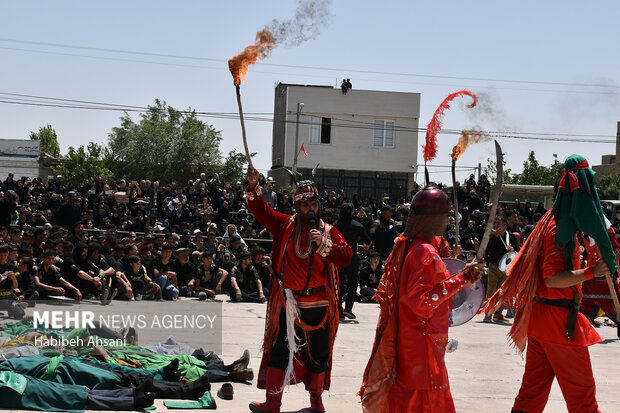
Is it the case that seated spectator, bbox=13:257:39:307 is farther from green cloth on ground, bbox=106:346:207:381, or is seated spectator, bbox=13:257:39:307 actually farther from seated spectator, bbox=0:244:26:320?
green cloth on ground, bbox=106:346:207:381

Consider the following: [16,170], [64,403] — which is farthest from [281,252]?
[16,170]

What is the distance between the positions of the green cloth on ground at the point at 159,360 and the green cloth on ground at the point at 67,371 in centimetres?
72

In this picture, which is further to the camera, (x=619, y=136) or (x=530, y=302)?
(x=619, y=136)

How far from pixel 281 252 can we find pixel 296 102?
31.7 meters

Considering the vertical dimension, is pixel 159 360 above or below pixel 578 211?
below

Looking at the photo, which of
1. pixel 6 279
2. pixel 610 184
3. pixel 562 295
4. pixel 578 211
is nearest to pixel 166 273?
pixel 6 279

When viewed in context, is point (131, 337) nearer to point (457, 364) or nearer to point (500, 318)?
point (457, 364)

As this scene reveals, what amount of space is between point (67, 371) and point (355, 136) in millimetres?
32279

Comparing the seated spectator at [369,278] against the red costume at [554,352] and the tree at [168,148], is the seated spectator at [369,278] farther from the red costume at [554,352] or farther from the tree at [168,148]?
the tree at [168,148]

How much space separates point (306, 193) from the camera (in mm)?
6215

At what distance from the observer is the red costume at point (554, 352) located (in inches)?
180

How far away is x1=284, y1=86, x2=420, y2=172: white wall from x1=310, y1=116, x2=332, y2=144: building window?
0.20 m

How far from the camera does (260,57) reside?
21.4 ft

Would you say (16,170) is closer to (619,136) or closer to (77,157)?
(77,157)
